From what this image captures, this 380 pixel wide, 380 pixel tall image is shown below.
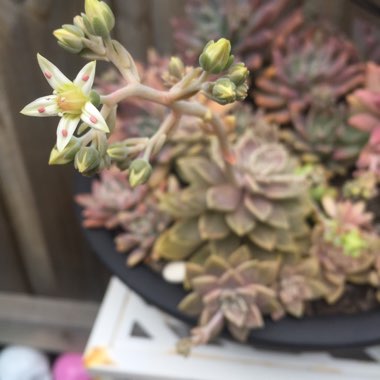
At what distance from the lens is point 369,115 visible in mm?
677

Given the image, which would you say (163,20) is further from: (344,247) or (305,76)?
(344,247)

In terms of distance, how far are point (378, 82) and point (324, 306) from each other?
0.30 metres

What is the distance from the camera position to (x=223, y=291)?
575mm

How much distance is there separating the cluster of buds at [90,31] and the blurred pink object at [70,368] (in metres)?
0.77

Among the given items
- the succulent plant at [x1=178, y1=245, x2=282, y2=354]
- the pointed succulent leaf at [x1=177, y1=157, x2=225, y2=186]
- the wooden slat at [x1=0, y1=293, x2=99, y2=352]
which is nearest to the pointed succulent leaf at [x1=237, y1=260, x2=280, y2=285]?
the succulent plant at [x1=178, y1=245, x2=282, y2=354]

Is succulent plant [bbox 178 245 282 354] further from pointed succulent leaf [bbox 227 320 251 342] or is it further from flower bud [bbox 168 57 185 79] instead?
flower bud [bbox 168 57 185 79]

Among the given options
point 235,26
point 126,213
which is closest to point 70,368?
point 126,213

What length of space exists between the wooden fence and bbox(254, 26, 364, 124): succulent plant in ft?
0.39

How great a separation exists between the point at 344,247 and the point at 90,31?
38 centimetres

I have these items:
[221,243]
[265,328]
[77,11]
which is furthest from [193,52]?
[265,328]

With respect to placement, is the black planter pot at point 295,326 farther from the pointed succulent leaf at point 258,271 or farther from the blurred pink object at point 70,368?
the blurred pink object at point 70,368

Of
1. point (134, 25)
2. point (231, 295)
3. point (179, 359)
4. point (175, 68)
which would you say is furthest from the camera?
point (134, 25)

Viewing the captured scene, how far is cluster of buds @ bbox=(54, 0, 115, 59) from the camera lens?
366mm

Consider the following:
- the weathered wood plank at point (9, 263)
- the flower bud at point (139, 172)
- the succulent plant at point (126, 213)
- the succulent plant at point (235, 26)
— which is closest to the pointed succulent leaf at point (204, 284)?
the succulent plant at point (126, 213)
